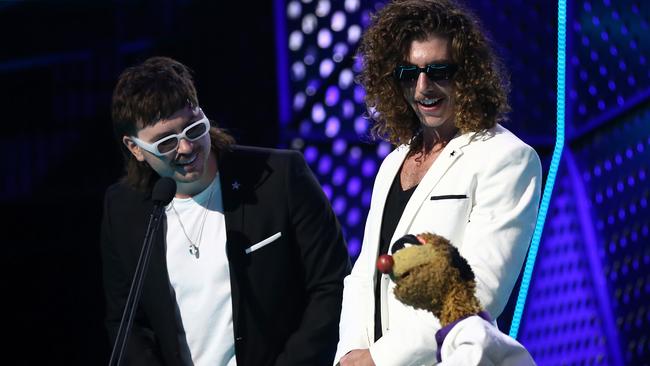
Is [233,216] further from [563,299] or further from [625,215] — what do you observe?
[625,215]

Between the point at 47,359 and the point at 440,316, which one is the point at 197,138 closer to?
the point at 440,316

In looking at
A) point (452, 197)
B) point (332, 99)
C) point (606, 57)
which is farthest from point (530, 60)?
point (452, 197)

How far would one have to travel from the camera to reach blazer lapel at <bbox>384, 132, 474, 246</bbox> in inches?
111

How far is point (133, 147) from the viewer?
375cm

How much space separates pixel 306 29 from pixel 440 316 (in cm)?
242

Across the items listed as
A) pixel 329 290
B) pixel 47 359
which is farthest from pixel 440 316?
pixel 47 359

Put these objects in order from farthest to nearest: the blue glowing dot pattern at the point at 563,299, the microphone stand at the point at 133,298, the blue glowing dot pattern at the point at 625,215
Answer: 1. the blue glowing dot pattern at the point at 625,215
2. the blue glowing dot pattern at the point at 563,299
3. the microphone stand at the point at 133,298

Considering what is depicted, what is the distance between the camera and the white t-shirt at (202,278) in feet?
11.6

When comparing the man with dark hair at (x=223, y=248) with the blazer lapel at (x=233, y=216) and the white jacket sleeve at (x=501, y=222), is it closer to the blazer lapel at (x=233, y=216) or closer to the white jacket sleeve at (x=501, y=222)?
the blazer lapel at (x=233, y=216)

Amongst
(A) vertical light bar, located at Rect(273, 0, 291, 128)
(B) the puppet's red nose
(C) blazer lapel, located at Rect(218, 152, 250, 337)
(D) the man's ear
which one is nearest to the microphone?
(C) blazer lapel, located at Rect(218, 152, 250, 337)

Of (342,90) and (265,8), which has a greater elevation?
(265,8)

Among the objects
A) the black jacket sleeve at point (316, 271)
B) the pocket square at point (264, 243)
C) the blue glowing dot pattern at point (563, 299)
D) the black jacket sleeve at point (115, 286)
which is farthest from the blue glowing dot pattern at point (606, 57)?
the black jacket sleeve at point (115, 286)

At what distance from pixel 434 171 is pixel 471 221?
18 cm

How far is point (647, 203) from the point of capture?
204 inches
